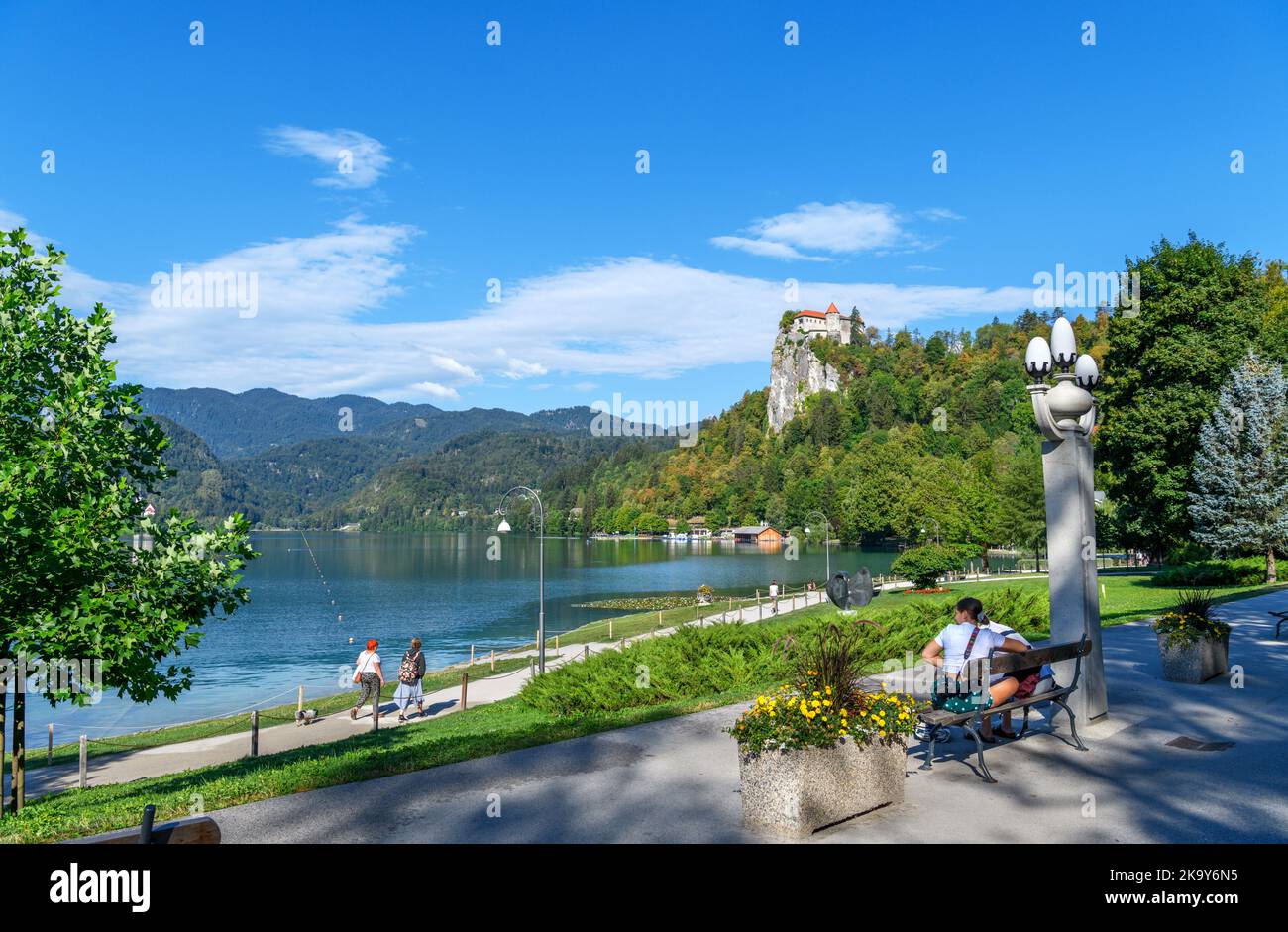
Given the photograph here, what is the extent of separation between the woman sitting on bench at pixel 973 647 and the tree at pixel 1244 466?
30.0 m

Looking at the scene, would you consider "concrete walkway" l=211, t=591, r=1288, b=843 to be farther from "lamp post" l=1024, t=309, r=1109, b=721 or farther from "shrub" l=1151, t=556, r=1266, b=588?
"shrub" l=1151, t=556, r=1266, b=588

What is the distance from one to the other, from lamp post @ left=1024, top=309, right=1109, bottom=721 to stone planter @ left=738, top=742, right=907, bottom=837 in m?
3.99

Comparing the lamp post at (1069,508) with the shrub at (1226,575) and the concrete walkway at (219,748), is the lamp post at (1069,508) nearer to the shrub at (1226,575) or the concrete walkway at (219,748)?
the concrete walkway at (219,748)

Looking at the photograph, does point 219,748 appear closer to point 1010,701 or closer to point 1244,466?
point 1010,701

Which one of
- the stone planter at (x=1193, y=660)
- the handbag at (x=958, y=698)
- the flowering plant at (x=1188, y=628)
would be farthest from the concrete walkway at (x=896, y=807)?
the flowering plant at (x=1188, y=628)

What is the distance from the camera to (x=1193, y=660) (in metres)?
11.9

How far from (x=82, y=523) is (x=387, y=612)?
61.6m

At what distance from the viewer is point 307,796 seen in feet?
25.3

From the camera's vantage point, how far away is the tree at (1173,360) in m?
37.2

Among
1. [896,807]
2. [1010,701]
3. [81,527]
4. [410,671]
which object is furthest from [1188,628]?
[410,671]
